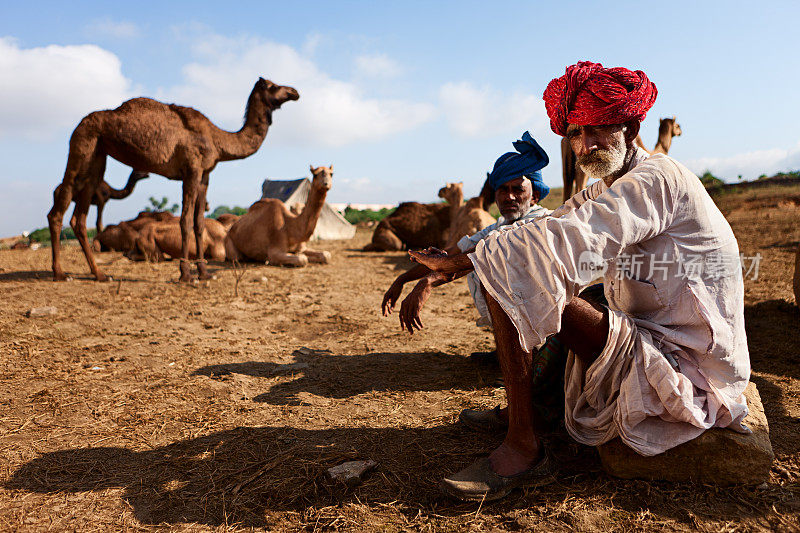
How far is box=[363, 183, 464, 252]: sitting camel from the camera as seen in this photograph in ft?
36.3

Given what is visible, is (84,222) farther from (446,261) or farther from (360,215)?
(360,215)

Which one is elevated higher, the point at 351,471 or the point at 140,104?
the point at 140,104

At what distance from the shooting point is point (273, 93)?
8328 millimetres

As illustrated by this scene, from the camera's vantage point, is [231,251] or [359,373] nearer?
[359,373]

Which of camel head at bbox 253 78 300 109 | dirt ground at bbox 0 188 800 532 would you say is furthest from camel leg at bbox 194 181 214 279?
camel head at bbox 253 78 300 109

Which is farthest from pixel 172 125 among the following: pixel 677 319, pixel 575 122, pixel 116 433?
pixel 677 319

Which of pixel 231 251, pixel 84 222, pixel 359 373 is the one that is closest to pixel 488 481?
pixel 359 373

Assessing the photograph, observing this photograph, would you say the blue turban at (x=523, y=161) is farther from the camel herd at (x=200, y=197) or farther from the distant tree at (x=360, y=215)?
the distant tree at (x=360, y=215)

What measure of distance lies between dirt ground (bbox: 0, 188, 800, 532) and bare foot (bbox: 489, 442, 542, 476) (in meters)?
0.11

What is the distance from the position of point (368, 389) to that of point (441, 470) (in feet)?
3.86

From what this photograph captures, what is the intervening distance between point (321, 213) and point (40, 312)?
1073cm

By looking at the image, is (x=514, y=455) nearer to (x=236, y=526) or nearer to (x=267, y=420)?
(x=236, y=526)

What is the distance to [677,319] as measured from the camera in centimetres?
205

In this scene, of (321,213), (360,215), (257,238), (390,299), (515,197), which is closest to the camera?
(390,299)
